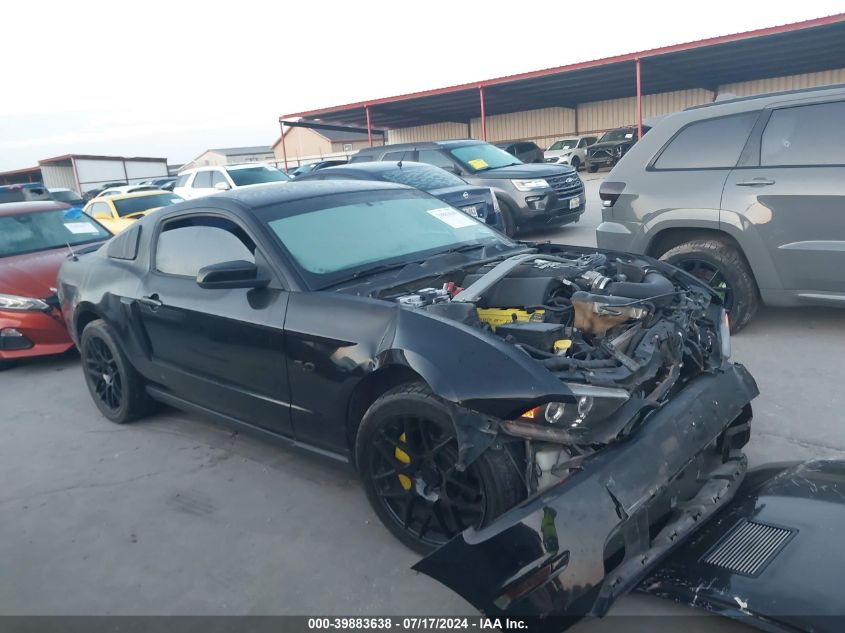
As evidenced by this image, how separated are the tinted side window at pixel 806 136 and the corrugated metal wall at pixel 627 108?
25960 mm

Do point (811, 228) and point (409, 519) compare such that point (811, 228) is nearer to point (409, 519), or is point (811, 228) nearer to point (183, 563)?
point (409, 519)

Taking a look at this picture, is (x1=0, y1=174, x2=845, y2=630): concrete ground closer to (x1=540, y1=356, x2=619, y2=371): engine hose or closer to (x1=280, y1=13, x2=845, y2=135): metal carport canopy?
(x1=540, y1=356, x2=619, y2=371): engine hose

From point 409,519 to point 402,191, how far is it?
2.27 meters

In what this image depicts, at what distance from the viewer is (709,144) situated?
17.1 feet

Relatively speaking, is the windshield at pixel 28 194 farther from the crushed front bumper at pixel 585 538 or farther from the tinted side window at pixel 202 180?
the crushed front bumper at pixel 585 538

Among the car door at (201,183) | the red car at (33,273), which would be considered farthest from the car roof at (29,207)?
the car door at (201,183)

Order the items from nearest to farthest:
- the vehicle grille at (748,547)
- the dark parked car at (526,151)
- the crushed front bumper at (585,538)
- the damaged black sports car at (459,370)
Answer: the crushed front bumper at (585,538)
the damaged black sports car at (459,370)
the vehicle grille at (748,547)
the dark parked car at (526,151)

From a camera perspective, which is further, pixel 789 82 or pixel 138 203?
pixel 789 82

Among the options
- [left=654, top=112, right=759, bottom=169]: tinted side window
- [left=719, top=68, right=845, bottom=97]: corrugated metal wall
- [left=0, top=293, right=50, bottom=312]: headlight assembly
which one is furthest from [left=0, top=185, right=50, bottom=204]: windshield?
[left=719, top=68, right=845, bottom=97]: corrugated metal wall

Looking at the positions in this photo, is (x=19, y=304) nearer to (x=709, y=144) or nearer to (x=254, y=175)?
(x=709, y=144)

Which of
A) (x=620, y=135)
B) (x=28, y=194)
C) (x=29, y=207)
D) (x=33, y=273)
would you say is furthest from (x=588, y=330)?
(x=620, y=135)

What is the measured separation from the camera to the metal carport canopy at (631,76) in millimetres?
19344

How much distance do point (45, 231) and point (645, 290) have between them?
Result: 656 centimetres

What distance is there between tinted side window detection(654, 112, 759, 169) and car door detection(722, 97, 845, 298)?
111 millimetres
